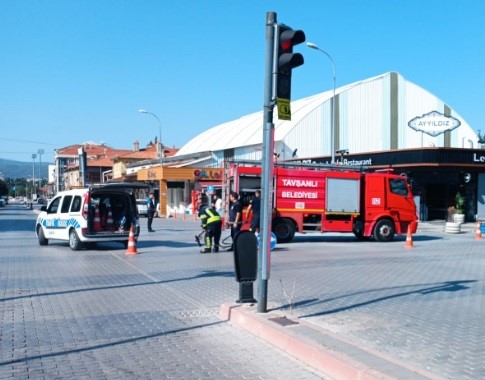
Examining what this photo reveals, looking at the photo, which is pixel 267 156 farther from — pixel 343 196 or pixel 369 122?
pixel 369 122

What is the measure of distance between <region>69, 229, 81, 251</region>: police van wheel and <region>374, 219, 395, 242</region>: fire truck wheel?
35.6ft

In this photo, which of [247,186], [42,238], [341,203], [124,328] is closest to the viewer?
[124,328]

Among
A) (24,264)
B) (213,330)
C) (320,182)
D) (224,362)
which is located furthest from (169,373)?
(320,182)

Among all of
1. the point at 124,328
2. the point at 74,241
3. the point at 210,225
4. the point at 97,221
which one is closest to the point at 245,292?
the point at 124,328

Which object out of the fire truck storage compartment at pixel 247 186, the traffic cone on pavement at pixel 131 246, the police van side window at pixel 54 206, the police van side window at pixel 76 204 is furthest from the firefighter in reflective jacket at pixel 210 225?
the police van side window at pixel 54 206

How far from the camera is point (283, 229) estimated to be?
68.6 feet

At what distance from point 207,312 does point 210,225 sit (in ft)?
26.2

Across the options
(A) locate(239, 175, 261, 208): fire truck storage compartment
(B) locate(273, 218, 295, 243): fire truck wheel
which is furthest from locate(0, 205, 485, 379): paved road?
(A) locate(239, 175, 261, 208): fire truck storage compartment

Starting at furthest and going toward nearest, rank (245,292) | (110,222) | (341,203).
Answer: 1. (341,203)
2. (110,222)
3. (245,292)

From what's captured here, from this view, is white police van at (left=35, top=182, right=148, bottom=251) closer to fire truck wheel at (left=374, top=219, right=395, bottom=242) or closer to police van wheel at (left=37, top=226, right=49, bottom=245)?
police van wheel at (left=37, top=226, right=49, bottom=245)

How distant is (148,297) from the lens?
10.1m

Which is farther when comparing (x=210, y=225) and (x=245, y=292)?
(x=210, y=225)

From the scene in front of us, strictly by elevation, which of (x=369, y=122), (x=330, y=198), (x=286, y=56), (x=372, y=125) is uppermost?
(x=369, y=122)

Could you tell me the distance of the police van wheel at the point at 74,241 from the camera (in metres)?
17.7
